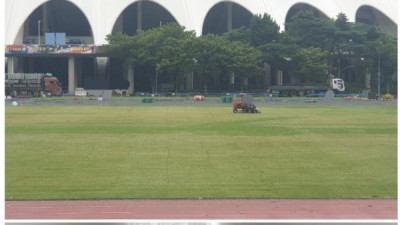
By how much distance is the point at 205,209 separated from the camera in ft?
36.2

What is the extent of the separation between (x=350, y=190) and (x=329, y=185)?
626 millimetres

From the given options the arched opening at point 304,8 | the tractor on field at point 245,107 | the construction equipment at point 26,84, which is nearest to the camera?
the tractor on field at point 245,107

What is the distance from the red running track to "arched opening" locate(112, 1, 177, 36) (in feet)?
243

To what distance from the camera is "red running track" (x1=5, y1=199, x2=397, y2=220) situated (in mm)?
10516

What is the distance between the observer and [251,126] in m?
26.2

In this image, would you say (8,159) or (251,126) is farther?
(251,126)

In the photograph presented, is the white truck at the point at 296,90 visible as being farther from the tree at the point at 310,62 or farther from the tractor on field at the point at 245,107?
the tractor on field at the point at 245,107

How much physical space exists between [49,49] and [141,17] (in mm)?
17633

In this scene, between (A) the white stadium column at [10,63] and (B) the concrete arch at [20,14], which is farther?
(B) the concrete arch at [20,14]

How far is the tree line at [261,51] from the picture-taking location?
68625 millimetres

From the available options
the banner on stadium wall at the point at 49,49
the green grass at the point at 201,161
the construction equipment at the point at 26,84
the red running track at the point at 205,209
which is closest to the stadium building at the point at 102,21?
the banner on stadium wall at the point at 49,49

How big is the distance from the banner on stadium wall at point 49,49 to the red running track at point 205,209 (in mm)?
65823

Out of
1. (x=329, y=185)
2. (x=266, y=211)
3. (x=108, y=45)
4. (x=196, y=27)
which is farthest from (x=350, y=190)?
(x=196, y=27)

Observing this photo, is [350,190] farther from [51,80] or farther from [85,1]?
[85,1]
